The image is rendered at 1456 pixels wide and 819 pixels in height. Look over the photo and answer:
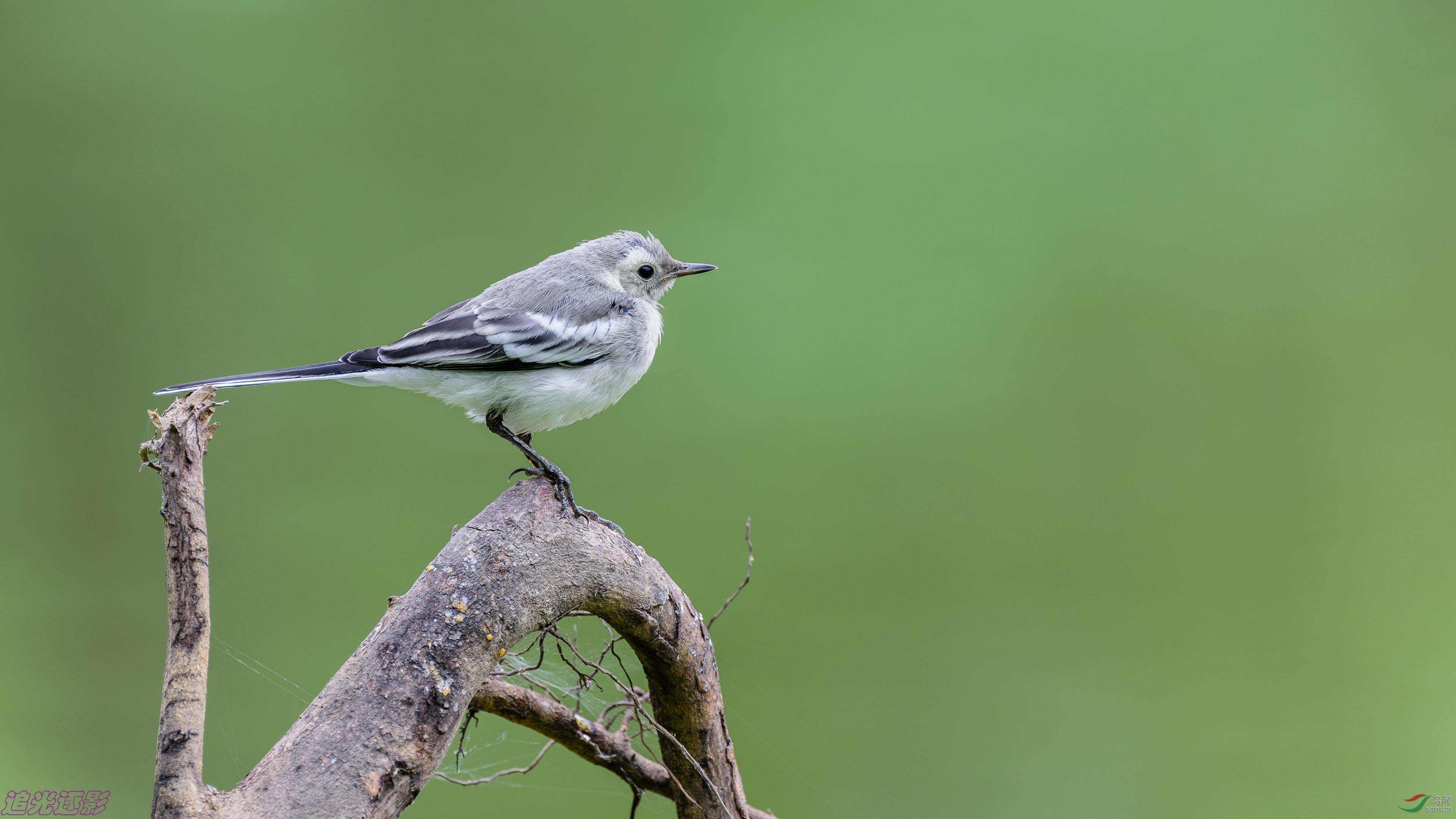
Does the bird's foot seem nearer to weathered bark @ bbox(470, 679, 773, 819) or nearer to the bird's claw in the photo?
the bird's claw

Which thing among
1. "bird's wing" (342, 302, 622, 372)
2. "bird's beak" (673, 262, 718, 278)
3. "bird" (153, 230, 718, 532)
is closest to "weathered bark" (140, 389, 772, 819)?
"bird" (153, 230, 718, 532)

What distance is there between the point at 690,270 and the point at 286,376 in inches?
40.3

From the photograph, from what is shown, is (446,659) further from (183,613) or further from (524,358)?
(524,358)

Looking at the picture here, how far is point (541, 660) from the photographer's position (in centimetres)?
165

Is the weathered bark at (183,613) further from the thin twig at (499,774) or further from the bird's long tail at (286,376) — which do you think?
the thin twig at (499,774)

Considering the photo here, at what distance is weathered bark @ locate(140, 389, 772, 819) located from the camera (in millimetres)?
1189

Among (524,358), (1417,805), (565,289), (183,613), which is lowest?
(1417,805)

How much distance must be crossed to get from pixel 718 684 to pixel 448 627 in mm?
666

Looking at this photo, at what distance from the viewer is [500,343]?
1836mm

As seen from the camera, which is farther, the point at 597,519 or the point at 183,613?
the point at 597,519

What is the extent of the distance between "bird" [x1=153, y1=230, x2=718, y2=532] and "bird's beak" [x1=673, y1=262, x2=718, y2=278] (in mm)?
259

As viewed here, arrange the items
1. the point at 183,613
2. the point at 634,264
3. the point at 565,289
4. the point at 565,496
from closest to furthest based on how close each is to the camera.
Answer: the point at 183,613, the point at 565,496, the point at 565,289, the point at 634,264

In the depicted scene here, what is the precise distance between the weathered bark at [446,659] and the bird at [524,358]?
15 cm

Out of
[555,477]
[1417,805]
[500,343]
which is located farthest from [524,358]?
[1417,805]
